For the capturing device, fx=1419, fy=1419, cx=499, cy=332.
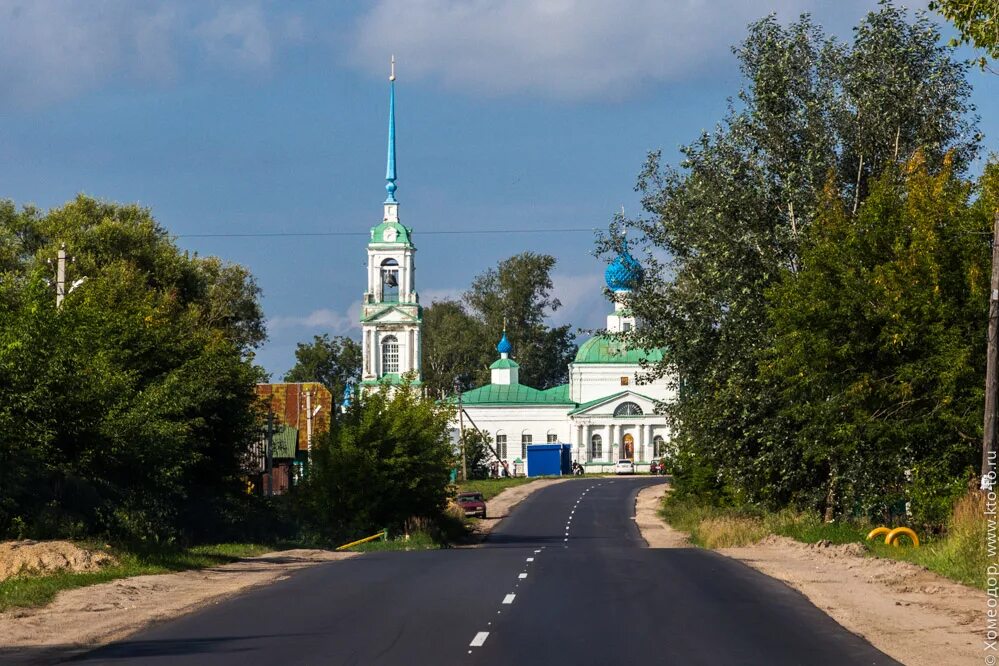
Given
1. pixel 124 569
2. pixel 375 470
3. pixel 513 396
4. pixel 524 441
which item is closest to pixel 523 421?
pixel 524 441

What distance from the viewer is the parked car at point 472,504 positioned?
63.6 m

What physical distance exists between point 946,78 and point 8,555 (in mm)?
26403

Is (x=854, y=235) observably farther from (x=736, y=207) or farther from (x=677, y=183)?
(x=677, y=183)

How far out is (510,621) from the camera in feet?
51.7

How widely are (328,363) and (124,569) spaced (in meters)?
126

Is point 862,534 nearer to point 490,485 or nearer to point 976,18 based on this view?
point 976,18

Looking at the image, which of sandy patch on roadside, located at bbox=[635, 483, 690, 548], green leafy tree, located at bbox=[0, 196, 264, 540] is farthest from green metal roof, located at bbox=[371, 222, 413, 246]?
green leafy tree, located at bbox=[0, 196, 264, 540]

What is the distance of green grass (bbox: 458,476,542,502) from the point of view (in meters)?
84.3

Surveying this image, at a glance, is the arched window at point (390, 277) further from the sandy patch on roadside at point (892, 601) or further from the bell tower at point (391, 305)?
the sandy patch on roadside at point (892, 601)

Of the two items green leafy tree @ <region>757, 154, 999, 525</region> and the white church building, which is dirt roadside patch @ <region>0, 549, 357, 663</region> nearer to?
green leafy tree @ <region>757, 154, 999, 525</region>

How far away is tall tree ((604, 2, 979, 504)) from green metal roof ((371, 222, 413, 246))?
246 ft

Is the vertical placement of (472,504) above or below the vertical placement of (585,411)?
below

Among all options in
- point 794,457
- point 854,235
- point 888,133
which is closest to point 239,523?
point 794,457

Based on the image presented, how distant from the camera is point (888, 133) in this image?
37.0 m
